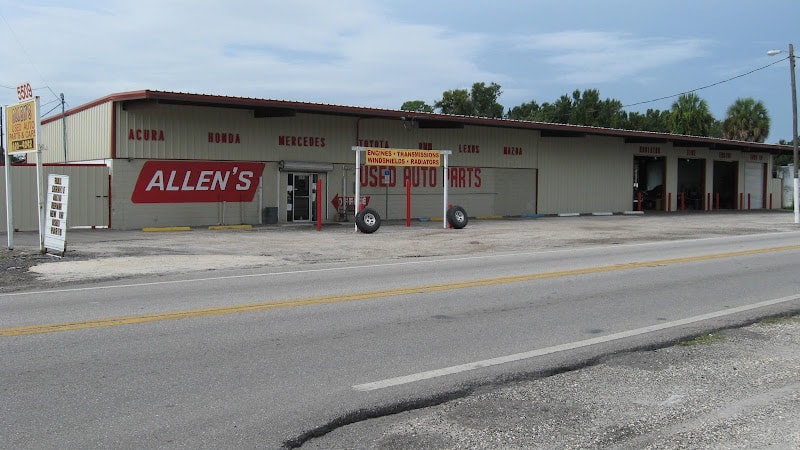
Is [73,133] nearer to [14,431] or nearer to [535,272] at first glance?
[535,272]

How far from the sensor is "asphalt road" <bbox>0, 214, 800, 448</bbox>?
470 centimetres

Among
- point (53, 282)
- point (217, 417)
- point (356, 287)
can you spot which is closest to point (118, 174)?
point (53, 282)

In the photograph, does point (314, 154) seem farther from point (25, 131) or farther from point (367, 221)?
point (25, 131)

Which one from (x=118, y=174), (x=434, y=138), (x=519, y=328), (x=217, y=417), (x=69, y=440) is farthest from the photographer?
(x=434, y=138)

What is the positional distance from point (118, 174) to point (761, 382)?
21994mm

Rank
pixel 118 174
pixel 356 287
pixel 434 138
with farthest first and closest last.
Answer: pixel 434 138
pixel 118 174
pixel 356 287

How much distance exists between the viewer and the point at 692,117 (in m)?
60.7

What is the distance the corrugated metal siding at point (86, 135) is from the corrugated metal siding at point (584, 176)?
21.3m

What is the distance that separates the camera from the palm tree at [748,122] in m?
58.5

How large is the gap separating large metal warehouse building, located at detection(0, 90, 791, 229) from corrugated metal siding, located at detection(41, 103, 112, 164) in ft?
0.23

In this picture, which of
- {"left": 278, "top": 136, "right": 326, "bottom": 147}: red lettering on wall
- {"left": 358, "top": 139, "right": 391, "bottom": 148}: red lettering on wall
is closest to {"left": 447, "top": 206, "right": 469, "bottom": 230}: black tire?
{"left": 358, "top": 139, "right": 391, "bottom": 148}: red lettering on wall

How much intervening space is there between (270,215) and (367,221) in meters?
5.20

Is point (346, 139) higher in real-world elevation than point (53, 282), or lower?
higher

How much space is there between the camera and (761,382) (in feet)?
19.0
